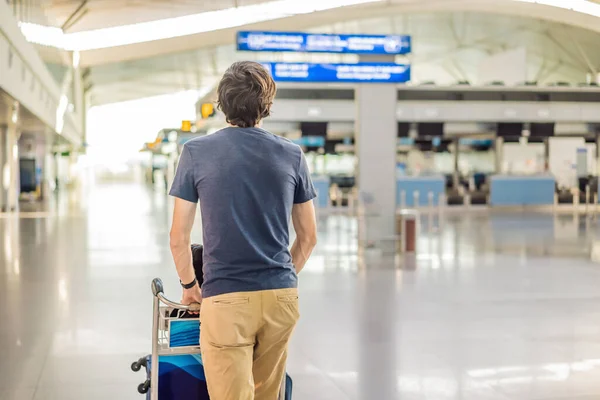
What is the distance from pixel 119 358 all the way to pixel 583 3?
35.0 m

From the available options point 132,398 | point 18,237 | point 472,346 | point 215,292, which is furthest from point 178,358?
point 18,237

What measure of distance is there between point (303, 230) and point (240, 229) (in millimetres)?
324

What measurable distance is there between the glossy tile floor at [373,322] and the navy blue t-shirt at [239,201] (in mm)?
2302

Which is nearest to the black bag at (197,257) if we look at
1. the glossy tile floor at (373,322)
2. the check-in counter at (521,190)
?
the glossy tile floor at (373,322)

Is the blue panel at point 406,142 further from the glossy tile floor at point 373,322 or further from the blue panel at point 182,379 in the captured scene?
the blue panel at point 182,379

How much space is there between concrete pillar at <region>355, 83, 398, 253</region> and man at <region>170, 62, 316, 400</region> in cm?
1170

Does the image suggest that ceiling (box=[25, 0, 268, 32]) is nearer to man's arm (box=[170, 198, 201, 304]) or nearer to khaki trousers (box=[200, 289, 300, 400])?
man's arm (box=[170, 198, 201, 304])

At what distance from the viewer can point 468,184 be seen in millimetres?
30578

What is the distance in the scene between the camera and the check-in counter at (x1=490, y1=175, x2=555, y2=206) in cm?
2886

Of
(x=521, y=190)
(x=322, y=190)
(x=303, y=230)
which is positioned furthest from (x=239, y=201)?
(x=521, y=190)

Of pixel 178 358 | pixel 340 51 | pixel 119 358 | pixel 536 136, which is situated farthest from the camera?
pixel 536 136

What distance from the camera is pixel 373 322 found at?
7012mm

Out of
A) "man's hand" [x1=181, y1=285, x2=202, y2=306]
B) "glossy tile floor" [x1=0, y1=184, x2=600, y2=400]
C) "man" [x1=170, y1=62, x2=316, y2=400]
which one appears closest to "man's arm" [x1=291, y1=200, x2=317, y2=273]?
"man" [x1=170, y1=62, x2=316, y2=400]

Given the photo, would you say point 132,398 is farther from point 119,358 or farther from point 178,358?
point 178,358
